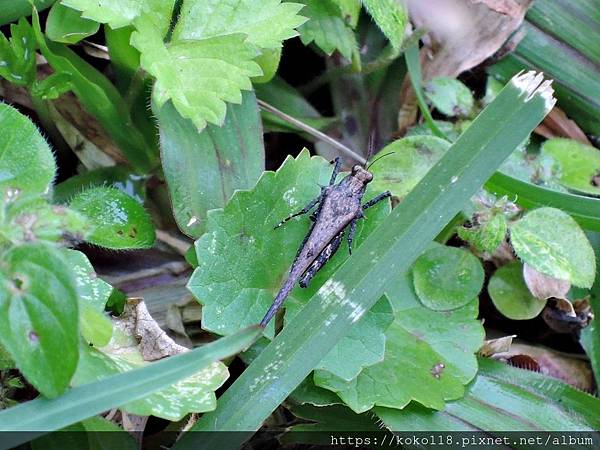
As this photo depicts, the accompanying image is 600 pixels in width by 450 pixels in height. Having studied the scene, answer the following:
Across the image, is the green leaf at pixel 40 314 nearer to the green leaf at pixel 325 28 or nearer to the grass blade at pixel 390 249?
the grass blade at pixel 390 249

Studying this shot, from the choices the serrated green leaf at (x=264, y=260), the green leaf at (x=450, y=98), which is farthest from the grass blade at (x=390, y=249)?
the green leaf at (x=450, y=98)

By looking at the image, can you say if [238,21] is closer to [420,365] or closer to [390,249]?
[390,249]

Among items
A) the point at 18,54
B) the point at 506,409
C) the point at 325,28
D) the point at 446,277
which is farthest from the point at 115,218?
the point at 506,409

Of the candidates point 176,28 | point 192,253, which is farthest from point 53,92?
point 192,253

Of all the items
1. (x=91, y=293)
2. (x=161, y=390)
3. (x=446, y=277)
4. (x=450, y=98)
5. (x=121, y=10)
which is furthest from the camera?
(x=450, y=98)

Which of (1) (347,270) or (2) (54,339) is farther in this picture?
(1) (347,270)

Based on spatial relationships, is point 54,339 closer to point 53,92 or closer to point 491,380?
point 53,92

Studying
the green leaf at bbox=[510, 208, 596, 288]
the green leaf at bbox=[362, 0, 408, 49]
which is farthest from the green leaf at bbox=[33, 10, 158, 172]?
the green leaf at bbox=[510, 208, 596, 288]

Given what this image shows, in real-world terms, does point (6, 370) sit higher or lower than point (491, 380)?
lower
